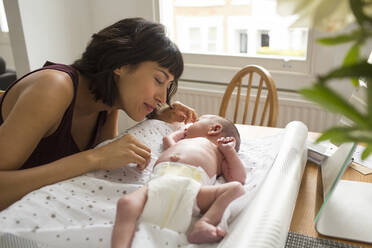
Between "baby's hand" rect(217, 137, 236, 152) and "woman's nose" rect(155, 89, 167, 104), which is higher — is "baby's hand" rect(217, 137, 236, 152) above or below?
below

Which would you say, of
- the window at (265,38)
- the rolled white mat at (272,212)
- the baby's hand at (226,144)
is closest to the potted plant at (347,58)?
the rolled white mat at (272,212)

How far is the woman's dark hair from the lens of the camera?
124cm

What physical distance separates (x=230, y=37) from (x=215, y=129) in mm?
1265

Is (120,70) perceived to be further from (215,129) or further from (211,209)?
(211,209)

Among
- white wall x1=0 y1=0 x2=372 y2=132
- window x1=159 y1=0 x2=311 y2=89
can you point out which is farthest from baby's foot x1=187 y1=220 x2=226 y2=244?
window x1=159 y1=0 x2=311 y2=89

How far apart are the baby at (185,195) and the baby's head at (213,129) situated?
7.0 inches

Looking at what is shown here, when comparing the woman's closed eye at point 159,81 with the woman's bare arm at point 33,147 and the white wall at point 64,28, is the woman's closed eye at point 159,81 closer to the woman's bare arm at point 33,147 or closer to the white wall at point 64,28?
the woman's bare arm at point 33,147

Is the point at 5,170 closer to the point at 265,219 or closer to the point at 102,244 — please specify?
the point at 102,244

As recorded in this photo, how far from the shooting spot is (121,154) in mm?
1047

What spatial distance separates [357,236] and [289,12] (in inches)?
27.4

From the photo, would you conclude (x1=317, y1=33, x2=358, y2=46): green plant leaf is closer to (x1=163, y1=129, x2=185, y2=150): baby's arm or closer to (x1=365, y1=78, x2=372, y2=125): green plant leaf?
(x1=365, y1=78, x2=372, y2=125): green plant leaf

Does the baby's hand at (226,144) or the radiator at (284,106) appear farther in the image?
the radiator at (284,106)

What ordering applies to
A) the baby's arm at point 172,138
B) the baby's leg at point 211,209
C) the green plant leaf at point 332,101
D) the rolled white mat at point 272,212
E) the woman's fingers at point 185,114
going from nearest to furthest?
1. the green plant leaf at point 332,101
2. the rolled white mat at point 272,212
3. the baby's leg at point 211,209
4. the baby's arm at point 172,138
5. the woman's fingers at point 185,114

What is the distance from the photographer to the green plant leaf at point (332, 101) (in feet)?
0.70
